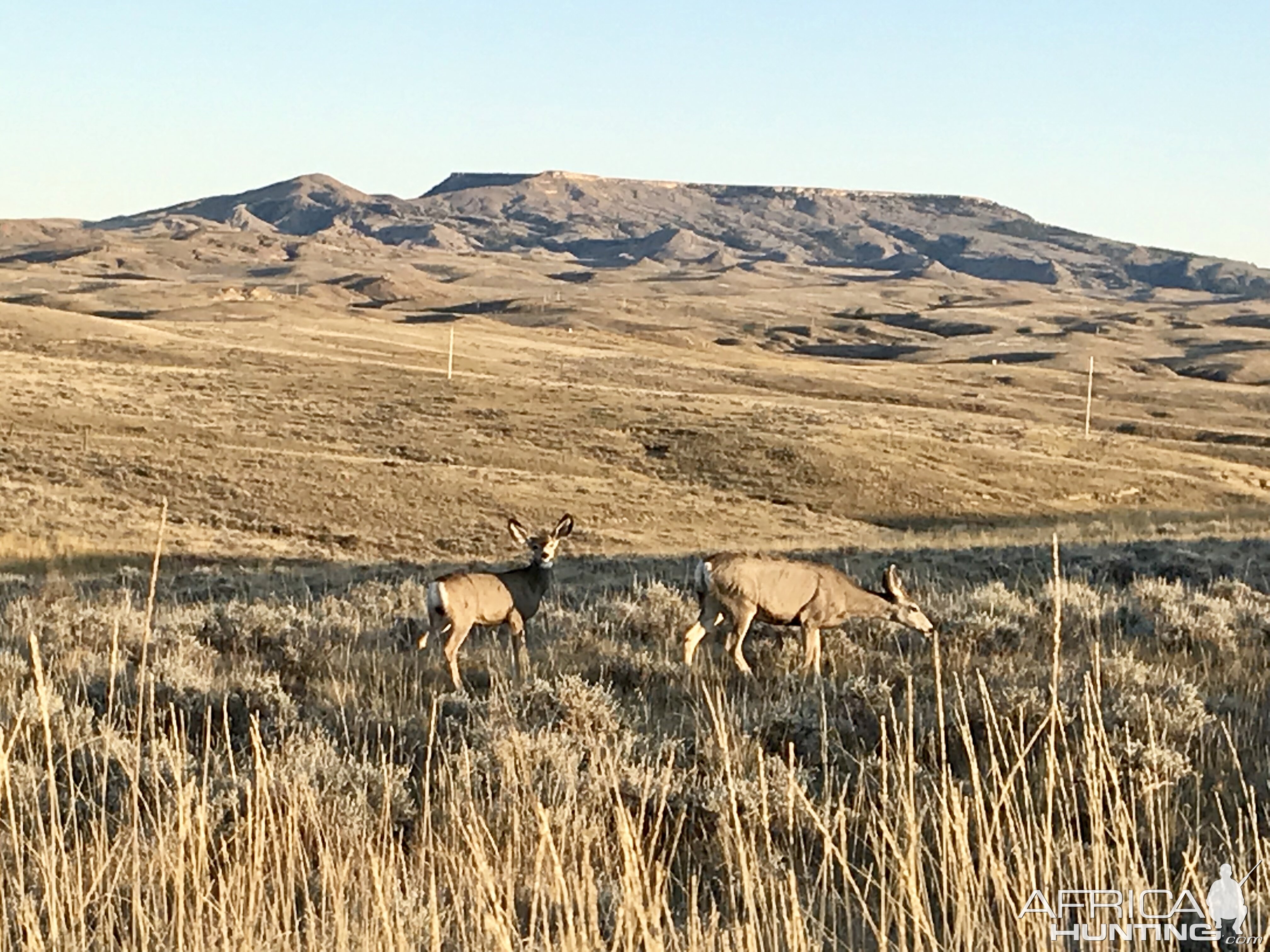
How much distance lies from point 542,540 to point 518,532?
22cm

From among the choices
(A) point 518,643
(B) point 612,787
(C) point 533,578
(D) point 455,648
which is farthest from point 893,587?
(B) point 612,787

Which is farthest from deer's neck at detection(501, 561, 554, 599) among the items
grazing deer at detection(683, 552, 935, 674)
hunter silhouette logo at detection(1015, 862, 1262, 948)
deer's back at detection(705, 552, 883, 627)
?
hunter silhouette logo at detection(1015, 862, 1262, 948)

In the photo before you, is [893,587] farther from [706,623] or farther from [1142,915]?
[1142,915]

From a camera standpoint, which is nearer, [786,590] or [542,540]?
[786,590]

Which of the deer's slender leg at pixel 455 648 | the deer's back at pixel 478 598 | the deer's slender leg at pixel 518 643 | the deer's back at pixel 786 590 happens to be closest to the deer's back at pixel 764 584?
the deer's back at pixel 786 590

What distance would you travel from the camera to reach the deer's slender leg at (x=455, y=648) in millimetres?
8570

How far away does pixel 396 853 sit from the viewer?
5180 millimetres

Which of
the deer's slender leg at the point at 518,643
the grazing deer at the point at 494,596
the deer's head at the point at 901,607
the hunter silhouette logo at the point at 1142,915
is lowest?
the deer's slender leg at the point at 518,643

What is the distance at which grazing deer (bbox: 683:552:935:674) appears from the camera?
9609 mm

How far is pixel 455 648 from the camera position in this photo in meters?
9.45

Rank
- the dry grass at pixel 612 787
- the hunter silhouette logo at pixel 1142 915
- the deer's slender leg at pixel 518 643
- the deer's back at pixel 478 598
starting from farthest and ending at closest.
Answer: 1. the deer's back at pixel 478 598
2. the deer's slender leg at pixel 518 643
3. the dry grass at pixel 612 787
4. the hunter silhouette logo at pixel 1142 915

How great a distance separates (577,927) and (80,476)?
96.0 ft

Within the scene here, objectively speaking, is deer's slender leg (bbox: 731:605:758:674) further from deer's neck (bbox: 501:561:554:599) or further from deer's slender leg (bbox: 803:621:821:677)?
deer's neck (bbox: 501:561:554:599)

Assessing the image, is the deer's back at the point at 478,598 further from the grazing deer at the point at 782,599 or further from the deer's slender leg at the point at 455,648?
the grazing deer at the point at 782,599
